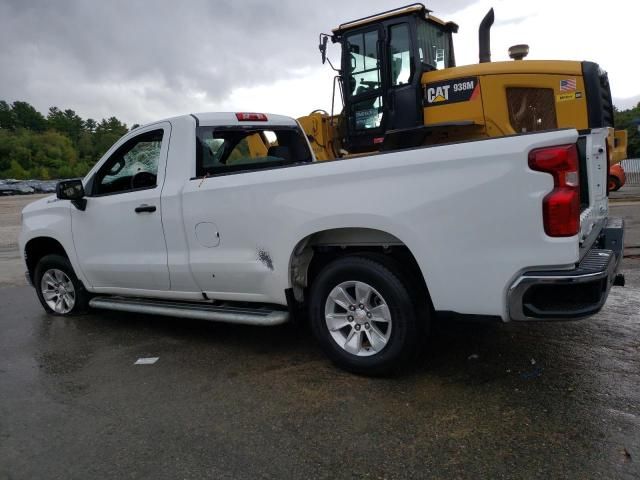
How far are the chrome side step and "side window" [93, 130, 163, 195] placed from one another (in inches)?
41.7

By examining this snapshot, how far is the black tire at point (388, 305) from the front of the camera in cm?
346

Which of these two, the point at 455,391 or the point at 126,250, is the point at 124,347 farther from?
the point at 455,391

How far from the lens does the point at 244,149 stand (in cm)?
557

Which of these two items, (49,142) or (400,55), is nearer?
(400,55)

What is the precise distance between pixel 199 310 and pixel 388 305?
1740 mm

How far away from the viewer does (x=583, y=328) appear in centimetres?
448

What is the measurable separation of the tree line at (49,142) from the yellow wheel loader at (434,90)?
8053 centimetres

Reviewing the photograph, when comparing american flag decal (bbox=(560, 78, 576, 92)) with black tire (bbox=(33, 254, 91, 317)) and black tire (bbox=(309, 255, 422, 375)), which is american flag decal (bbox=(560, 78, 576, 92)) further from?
black tire (bbox=(33, 254, 91, 317))

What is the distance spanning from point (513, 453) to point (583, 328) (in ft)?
7.11

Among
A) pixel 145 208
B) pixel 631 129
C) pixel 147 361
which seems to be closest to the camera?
pixel 147 361

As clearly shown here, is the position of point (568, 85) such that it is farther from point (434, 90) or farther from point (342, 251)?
point (342, 251)

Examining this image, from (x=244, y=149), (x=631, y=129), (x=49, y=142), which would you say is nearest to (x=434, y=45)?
(x=244, y=149)

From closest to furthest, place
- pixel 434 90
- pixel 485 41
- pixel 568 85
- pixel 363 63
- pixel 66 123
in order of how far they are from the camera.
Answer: pixel 568 85 → pixel 434 90 → pixel 485 41 → pixel 363 63 → pixel 66 123

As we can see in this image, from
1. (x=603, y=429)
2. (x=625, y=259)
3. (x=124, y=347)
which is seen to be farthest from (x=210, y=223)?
(x=625, y=259)
